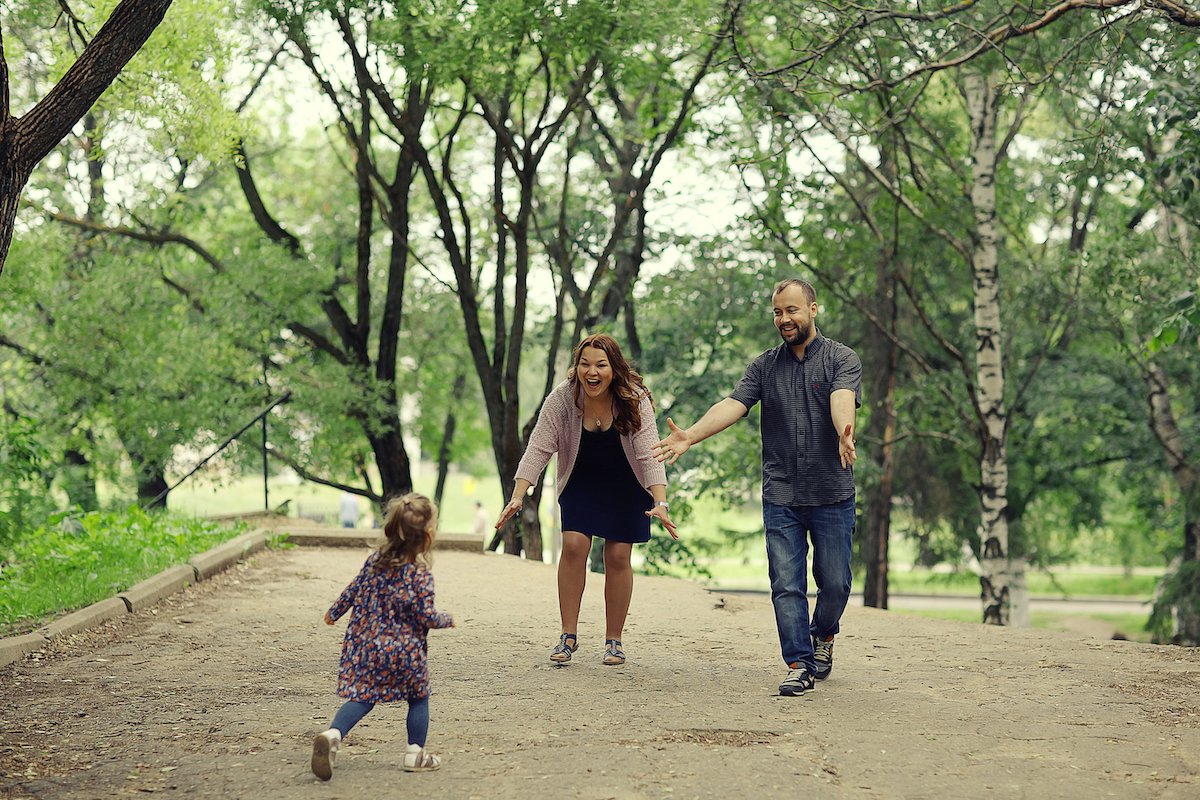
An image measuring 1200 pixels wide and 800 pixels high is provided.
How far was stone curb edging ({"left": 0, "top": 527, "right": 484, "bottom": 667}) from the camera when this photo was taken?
7586mm

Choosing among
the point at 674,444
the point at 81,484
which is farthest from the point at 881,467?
the point at 674,444

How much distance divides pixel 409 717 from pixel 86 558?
6.10 meters

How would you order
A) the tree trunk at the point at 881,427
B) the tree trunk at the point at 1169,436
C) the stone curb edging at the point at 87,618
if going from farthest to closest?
the tree trunk at the point at 881,427 < the tree trunk at the point at 1169,436 < the stone curb edging at the point at 87,618

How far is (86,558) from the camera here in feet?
33.6

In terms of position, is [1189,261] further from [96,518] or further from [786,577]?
[96,518]

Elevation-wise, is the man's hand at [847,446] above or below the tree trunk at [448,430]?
below

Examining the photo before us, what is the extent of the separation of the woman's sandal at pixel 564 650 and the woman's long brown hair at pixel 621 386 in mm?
1217

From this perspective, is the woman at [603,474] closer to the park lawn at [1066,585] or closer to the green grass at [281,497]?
the green grass at [281,497]

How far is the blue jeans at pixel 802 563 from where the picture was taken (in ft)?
21.6

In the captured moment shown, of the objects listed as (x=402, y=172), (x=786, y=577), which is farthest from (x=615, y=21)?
(x=786, y=577)

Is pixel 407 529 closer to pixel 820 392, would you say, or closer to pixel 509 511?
pixel 509 511

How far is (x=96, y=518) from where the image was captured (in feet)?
40.4

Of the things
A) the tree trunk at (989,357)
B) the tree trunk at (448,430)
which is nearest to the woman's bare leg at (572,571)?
the tree trunk at (989,357)

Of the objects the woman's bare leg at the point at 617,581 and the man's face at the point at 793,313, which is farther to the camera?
the woman's bare leg at the point at 617,581
